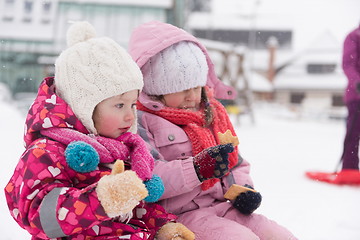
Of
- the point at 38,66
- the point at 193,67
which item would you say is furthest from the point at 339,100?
the point at 193,67

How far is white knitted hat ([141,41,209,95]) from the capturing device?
4.93 feet

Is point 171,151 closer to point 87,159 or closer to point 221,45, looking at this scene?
point 87,159

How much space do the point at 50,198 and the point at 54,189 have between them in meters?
0.03

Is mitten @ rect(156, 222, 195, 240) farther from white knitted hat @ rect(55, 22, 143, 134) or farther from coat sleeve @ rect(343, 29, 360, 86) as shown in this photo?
coat sleeve @ rect(343, 29, 360, 86)

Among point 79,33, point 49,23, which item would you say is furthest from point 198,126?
point 49,23

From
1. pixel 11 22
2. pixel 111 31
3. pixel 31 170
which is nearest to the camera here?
pixel 31 170

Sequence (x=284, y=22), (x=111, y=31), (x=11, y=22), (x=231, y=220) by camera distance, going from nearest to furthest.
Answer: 1. (x=231, y=220)
2. (x=111, y=31)
3. (x=11, y=22)
4. (x=284, y=22)

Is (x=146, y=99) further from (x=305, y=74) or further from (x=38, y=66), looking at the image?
(x=305, y=74)

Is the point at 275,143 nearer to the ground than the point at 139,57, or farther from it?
nearer to the ground

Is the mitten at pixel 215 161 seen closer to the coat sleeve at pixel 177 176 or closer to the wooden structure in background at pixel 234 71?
the coat sleeve at pixel 177 176

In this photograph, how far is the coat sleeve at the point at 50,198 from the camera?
94 centimetres

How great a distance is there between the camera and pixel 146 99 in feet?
4.99

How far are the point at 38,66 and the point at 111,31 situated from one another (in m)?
4.39

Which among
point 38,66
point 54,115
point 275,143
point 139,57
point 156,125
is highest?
point 139,57
